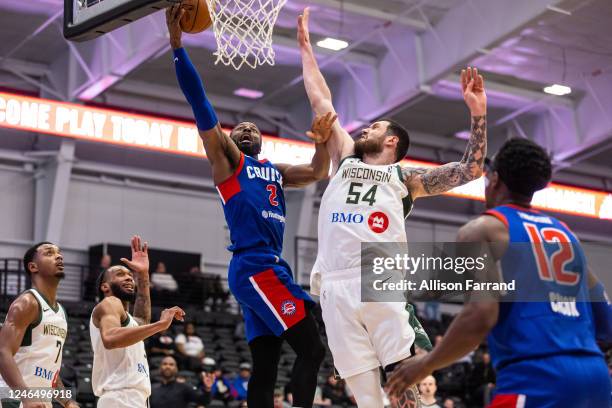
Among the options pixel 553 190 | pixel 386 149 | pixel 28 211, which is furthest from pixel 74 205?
pixel 386 149

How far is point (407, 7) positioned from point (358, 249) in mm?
15237

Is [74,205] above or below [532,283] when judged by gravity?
above

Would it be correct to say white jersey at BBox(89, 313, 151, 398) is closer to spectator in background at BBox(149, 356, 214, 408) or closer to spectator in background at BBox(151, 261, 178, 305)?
spectator in background at BBox(149, 356, 214, 408)

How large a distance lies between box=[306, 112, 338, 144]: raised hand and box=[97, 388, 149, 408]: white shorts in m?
2.79

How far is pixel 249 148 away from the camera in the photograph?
662 cm

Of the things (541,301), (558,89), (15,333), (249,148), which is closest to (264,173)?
(249,148)

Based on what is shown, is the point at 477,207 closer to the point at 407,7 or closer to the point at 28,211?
the point at 407,7

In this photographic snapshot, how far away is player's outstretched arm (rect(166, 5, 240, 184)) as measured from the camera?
602cm

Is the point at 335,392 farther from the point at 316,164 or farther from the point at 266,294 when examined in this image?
the point at 266,294

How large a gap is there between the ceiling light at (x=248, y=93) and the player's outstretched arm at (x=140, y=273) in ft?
52.3

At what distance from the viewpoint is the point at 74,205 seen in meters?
23.5

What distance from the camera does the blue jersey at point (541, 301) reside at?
3910 mm

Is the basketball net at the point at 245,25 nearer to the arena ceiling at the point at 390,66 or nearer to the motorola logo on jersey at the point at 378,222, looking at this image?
the motorola logo on jersey at the point at 378,222

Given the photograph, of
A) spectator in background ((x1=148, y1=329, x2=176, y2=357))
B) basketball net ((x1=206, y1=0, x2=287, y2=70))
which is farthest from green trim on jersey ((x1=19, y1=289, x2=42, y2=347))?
spectator in background ((x1=148, y1=329, x2=176, y2=357))
